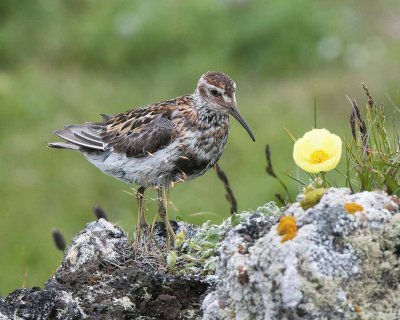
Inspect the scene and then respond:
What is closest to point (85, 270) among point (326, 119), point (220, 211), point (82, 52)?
point (220, 211)

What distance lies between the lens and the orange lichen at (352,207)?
4324 millimetres

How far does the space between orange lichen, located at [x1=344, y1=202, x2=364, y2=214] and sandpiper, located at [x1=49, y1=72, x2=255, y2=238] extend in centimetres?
236

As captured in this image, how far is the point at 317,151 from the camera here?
16.5 feet

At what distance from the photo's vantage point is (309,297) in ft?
13.4

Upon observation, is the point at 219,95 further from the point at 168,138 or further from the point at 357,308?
the point at 357,308

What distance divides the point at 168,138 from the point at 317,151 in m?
2.13

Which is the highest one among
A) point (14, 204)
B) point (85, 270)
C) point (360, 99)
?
point (360, 99)

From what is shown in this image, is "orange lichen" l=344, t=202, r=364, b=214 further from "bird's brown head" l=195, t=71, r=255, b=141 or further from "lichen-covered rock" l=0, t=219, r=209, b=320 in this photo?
"bird's brown head" l=195, t=71, r=255, b=141

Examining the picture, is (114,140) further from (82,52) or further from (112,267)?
(82,52)

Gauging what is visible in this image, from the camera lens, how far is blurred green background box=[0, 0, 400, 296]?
465 inches

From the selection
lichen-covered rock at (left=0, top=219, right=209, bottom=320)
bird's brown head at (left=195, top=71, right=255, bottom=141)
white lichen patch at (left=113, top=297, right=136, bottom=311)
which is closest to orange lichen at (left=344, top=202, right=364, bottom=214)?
lichen-covered rock at (left=0, top=219, right=209, bottom=320)

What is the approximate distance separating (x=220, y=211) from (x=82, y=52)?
190 inches

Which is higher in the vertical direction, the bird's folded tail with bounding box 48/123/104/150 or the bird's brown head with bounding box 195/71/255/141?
the bird's folded tail with bounding box 48/123/104/150

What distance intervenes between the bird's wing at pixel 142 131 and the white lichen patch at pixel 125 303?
2023 mm
